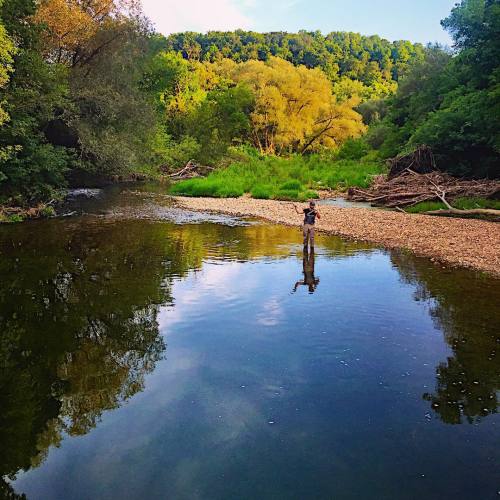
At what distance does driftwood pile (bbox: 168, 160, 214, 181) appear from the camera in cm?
4949

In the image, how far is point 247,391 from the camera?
6785mm

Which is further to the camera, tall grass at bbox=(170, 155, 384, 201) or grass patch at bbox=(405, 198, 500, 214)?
tall grass at bbox=(170, 155, 384, 201)

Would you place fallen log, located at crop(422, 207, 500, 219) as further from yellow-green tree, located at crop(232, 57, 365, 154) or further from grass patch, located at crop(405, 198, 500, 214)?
yellow-green tree, located at crop(232, 57, 365, 154)

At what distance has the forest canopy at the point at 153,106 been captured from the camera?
876 inches

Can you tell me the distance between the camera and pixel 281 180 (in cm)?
3784

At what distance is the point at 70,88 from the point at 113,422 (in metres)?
26.6

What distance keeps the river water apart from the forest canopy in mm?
11859

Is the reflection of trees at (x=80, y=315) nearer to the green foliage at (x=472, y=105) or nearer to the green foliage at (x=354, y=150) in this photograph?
the green foliage at (x=472, y=105)

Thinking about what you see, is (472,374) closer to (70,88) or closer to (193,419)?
(193,419)

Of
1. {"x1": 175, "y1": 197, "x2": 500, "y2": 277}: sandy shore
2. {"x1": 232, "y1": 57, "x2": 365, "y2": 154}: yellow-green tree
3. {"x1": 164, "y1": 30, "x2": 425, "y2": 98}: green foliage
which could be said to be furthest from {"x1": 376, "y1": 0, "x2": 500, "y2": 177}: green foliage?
{"x1": 164, "y1": 30, "x2": 425, "y2": 98}: green foliage

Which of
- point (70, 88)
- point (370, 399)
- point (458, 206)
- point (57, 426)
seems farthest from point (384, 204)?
point (57, 426)

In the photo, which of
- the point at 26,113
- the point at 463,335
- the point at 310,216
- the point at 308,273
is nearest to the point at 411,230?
the point at 310,216

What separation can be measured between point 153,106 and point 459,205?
25.5m

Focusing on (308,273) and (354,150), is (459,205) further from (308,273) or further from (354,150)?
(354,150)
